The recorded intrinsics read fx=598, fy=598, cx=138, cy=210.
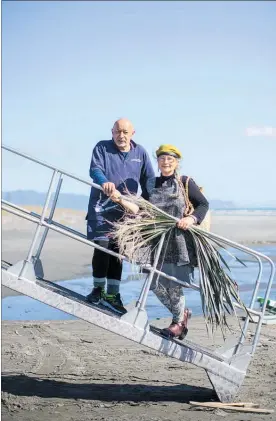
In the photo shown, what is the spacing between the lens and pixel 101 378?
5797 mm

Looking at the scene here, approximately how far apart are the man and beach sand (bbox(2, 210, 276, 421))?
866 millimetres

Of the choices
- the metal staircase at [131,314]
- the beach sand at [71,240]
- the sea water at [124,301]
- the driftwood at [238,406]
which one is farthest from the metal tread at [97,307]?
the beach sand at [71,240]

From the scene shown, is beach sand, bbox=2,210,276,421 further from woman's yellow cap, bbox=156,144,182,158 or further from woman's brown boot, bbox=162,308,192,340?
woman's yellow cap, bbox=156,144,182,158

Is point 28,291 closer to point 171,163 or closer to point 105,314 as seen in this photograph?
point 105,314

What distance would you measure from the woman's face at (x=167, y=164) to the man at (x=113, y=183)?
0.77 feet

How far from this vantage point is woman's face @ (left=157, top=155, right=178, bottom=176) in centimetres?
461

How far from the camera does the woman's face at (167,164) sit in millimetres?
4605

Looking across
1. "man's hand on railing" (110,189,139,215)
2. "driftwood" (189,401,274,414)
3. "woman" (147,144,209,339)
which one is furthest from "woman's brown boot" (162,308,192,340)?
"man's hand on railing" (110,189,139,215)

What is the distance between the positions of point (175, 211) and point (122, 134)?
732mm

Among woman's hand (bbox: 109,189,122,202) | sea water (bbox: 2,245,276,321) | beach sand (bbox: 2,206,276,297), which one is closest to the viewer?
woman's hand (bbox: 109,189,122,202)

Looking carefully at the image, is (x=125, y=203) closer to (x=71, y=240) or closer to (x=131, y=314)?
(x=131, y=314)

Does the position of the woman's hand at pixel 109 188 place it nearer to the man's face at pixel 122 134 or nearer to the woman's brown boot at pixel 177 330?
the man's face at pixel 122 134

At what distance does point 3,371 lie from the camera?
6035 mm

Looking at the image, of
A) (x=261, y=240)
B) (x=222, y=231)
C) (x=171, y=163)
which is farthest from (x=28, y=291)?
(x=222, y=231)
